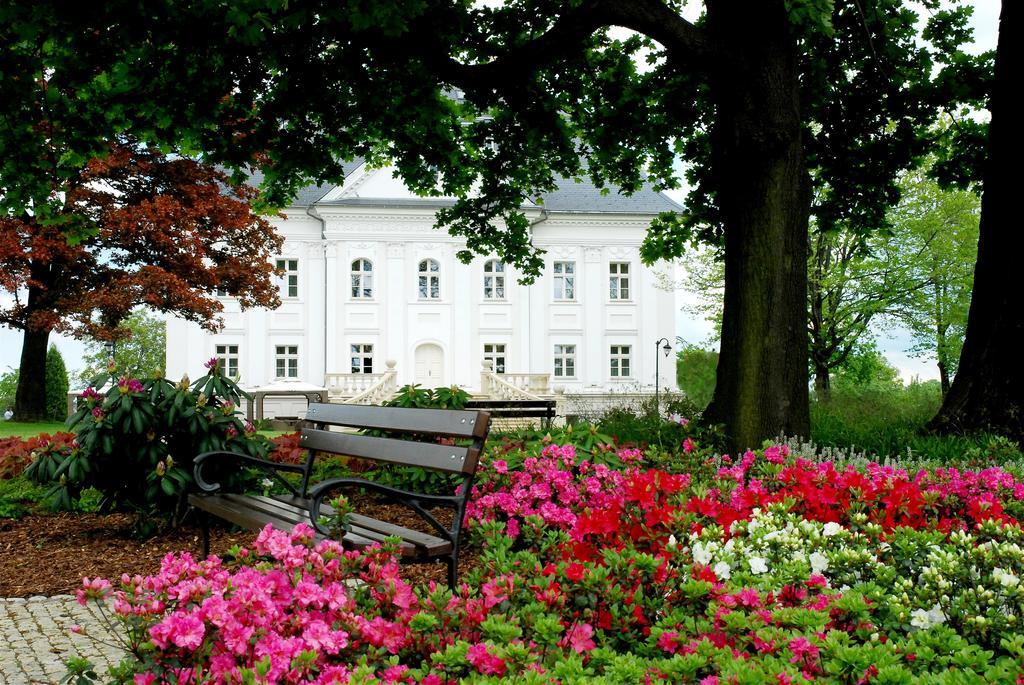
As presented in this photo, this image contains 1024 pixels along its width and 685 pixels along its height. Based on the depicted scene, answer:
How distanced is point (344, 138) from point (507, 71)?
237 cm

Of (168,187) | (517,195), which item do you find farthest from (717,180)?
(168,187)

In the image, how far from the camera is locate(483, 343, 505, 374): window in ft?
104

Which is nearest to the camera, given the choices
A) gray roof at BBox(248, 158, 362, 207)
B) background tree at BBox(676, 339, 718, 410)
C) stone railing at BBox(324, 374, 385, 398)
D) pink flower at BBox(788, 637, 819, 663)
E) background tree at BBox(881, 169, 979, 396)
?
pink flower at BBox(788, 637, 819, 663)

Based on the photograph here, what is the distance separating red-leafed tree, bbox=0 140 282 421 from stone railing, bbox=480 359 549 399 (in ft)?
26.5

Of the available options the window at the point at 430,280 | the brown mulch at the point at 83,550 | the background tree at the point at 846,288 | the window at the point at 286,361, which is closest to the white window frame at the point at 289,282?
the window at the point at 286,361

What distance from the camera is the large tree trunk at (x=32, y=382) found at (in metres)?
21.8

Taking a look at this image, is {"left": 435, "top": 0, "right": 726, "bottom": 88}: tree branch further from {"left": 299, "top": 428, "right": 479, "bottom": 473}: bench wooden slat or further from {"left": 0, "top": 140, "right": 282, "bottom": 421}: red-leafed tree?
{"left": 0, "top": 140, "right": 282, "bottom": 421}: red-leafed tree

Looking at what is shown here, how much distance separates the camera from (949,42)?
36.3 ft

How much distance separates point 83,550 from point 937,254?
Result: 916 inches

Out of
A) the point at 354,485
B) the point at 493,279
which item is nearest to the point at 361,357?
the point at 493,279

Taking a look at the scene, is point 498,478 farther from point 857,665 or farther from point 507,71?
point 507,71

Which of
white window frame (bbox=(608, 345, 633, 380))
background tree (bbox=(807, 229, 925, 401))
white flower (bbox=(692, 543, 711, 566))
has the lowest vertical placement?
white flower (bbox=(692, 543, 711, 566))

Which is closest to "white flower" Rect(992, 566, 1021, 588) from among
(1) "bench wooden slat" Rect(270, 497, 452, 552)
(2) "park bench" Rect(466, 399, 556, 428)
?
(1) "bench wooden slat" Rect(270, 497, 452, 552)

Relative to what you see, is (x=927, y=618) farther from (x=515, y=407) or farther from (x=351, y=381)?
(x=351, y=381)
